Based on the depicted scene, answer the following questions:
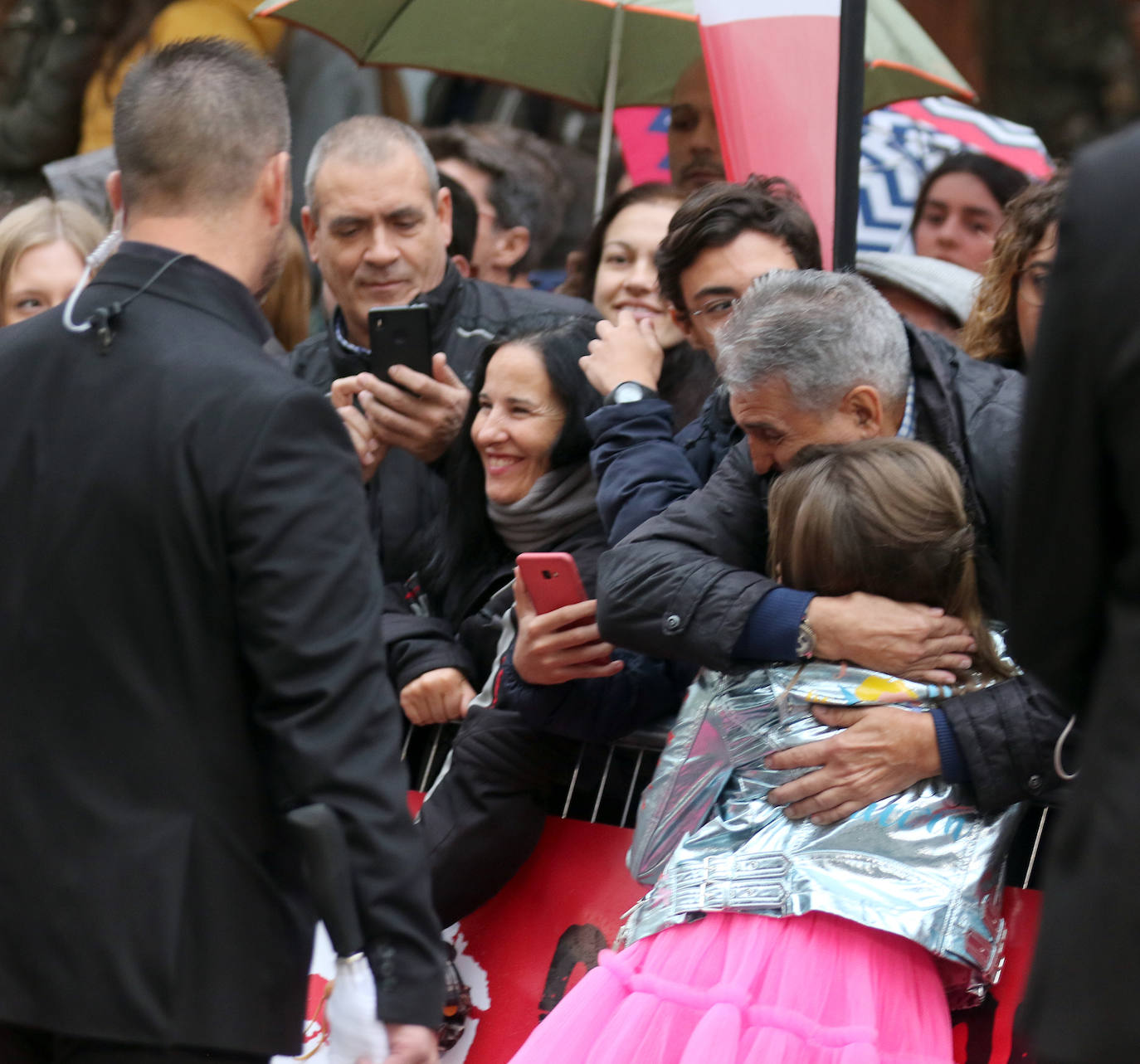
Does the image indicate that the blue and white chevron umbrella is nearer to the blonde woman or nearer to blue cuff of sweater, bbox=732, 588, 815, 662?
A: the blonde woman

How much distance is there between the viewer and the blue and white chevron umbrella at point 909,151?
6141 millimetres

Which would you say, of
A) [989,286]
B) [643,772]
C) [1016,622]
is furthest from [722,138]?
[1016,622]

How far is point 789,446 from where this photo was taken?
3.28 metres

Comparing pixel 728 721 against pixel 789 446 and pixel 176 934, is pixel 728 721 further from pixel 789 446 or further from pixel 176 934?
pixel 176 934

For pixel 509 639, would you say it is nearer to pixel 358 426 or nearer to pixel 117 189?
pixel 358 426

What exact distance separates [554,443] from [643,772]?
33.3 inches

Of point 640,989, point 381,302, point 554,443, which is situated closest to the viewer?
point 640,989

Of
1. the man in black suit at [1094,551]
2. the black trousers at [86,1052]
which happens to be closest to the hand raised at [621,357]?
the black trousers at [86,1052]

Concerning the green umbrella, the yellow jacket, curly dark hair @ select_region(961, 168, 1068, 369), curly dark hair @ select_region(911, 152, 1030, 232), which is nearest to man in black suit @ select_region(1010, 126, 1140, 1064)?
curly dark hair @ select_region(961, 168, 1068, 369)

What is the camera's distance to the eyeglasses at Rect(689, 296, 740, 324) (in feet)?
12.8

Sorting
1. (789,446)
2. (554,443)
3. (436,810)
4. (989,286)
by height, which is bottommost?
(436,810)

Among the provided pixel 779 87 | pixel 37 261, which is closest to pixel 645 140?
pixel 779 87

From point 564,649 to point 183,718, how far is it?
139 cm

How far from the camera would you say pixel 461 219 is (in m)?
5.64
